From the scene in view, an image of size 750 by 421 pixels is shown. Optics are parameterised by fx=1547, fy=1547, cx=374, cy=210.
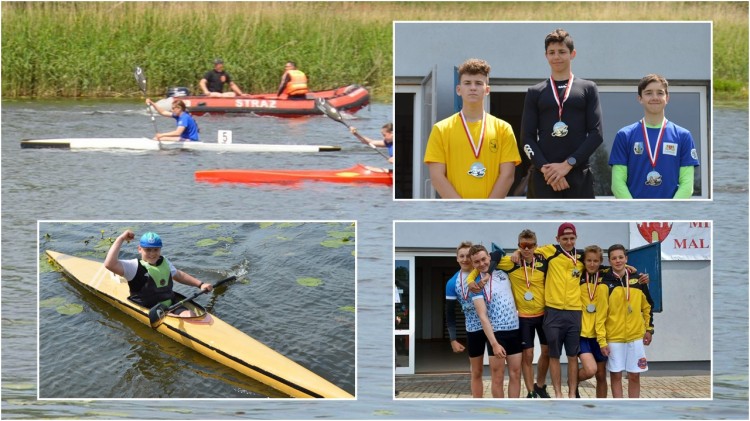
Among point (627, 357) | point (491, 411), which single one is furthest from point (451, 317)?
point (627, 357)

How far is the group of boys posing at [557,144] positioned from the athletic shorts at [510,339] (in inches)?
25.5

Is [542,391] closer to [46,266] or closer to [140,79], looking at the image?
[46,266]

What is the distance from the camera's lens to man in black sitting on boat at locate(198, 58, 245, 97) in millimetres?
13102

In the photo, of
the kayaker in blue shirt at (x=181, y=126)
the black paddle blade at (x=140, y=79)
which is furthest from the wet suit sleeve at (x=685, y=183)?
the black paddle blade at (x=140, y=79)

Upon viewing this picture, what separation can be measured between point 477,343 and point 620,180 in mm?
1059

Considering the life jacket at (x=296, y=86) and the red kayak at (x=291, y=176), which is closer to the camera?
the red kayak at (x=291, y=176)

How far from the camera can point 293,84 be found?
12812 millimetres

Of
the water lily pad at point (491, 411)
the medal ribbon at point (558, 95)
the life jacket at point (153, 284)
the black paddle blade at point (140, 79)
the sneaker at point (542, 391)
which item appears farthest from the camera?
the black paddle blade at point (140, 79)

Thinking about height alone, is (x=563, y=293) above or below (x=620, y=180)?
below

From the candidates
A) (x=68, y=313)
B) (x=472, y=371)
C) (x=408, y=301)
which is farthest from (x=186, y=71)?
(x=472, y=371)

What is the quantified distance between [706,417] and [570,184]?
60.2 inches

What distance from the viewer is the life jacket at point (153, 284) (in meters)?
8.14

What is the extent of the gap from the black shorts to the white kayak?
4.86m

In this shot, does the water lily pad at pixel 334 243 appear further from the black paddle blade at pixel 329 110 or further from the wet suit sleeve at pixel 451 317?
the black paddle blade at pixel 329 110
